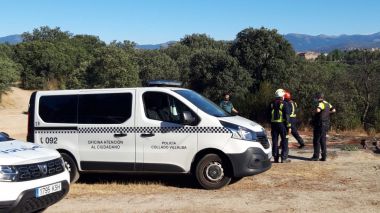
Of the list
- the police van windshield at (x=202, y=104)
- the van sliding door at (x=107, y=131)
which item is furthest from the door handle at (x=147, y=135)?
the police van windshield at (x=202, y=104)

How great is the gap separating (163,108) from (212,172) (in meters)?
1.45

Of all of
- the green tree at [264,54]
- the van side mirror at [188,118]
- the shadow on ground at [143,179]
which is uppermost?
the green tree at [264,54]

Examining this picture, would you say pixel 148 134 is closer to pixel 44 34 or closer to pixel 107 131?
pixel 107 131

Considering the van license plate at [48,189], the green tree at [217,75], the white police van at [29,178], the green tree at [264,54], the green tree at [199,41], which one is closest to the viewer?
the white police van at [29,178]

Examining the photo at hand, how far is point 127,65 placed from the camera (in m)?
36.8

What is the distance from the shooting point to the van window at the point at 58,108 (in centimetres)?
988

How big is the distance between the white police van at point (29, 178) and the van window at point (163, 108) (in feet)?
7.66

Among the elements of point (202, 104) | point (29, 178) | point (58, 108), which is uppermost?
point (202, 104)

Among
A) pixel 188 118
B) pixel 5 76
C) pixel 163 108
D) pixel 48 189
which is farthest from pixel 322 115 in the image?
pixel 5 76

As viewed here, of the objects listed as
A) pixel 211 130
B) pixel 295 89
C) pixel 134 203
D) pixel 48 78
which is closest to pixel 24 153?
pixel 134 203

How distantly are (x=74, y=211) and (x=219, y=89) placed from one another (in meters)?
26.0

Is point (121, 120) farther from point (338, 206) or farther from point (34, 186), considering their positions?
point (338, 206)

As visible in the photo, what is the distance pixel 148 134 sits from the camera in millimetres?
9375

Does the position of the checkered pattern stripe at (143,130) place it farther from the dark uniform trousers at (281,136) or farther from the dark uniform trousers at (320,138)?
the dark uniform trousers at (320,138)
